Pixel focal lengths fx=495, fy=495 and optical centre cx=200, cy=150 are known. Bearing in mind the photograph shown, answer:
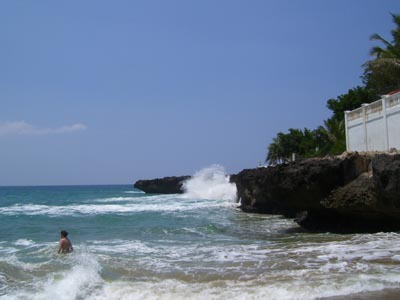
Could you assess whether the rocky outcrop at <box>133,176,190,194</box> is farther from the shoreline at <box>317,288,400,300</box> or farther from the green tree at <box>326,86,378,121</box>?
the shoreline at <box>317,288,400,300</box>

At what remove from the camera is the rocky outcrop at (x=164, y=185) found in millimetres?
88625

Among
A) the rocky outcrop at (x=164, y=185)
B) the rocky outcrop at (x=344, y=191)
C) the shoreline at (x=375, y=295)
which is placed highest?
the rocky outcrop at (x=164, y=185)

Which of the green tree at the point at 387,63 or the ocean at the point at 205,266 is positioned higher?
the green tree at the point at 387,63

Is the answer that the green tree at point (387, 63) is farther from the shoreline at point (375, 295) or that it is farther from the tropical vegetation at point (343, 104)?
the shoreline at point (375, 295)

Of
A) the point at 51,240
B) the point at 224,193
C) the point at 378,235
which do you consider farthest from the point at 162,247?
the point at 224,193

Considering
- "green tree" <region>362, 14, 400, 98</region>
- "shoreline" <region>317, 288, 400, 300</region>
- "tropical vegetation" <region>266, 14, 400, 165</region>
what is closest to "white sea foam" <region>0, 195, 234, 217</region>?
"tropical vegetation" <region>266, 14, 400, 165</region>

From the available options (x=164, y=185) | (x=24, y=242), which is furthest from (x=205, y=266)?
(x=164, y=185)

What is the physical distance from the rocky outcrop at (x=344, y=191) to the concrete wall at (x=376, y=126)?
1.73 metres

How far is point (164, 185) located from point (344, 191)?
3019 inches

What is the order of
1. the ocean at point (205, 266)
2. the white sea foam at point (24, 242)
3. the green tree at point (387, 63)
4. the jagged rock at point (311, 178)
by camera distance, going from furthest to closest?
the green tree at point (387, 63) → the white sea foam at point (24, 242) → the jagged rock at point (311, 178) → the ocean at point (205, 266)

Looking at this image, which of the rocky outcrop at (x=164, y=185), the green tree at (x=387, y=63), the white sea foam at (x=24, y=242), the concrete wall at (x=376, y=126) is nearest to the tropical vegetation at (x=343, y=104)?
the green tree at (x=387, y=63)

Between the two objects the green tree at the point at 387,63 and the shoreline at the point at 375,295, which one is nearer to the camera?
the shoreline at the point at 375,295

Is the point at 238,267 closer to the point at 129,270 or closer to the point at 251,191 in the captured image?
the point at 129,270

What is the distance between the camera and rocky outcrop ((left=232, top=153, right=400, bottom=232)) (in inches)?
587
